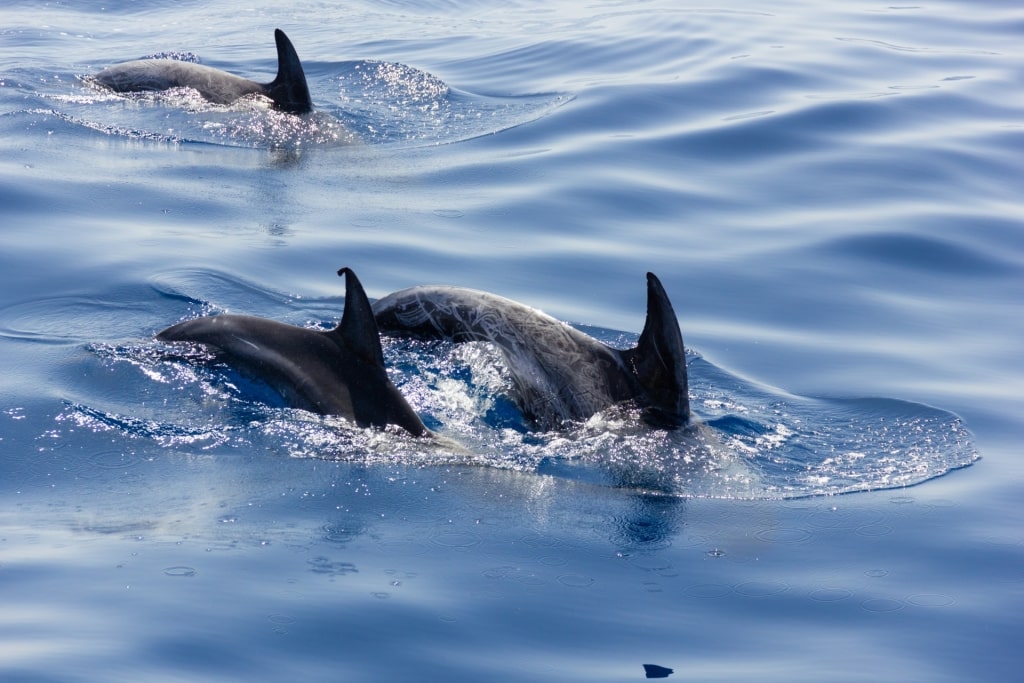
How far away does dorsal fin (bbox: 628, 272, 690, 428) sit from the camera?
9.23 metres

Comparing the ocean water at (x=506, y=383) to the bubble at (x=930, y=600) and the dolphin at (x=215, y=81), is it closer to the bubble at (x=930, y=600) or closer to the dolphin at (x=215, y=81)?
the bubble at (x=930, y=600)

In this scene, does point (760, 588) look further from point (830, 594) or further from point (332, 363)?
point (332, 363)

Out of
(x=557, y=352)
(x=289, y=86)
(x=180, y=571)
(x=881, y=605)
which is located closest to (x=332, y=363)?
(x=557, y=352)

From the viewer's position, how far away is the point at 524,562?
725cm

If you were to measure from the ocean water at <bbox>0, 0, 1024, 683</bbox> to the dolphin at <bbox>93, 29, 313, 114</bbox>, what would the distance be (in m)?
0.29

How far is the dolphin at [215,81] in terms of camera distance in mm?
18219

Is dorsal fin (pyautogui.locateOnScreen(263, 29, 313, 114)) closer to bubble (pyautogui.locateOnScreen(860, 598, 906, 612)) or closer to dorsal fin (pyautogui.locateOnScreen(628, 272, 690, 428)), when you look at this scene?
dorsal fin (pyautogui.locateOnScreen(628, 272, 690, 428))

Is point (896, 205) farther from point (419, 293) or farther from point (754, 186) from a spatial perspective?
point (419, 293)

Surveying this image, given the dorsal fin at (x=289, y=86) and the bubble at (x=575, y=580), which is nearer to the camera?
the bubble at (x=575, y=580)

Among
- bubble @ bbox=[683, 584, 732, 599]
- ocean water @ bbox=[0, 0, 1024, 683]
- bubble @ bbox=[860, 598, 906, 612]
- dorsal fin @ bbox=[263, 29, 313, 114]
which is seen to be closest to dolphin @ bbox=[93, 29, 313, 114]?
dorsal fin @ bbox=[263, 29, 313, 114]

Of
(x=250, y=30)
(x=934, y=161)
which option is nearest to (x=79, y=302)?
(x=934, y=161)

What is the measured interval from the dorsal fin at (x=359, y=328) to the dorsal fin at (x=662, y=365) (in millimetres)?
1915

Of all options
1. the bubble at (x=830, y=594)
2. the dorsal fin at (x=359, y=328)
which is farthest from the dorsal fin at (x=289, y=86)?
the bubble at (x=830, y=594)

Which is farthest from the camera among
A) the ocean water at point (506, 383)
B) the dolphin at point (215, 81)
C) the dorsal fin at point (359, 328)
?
the dolphin at point (215, 81)
